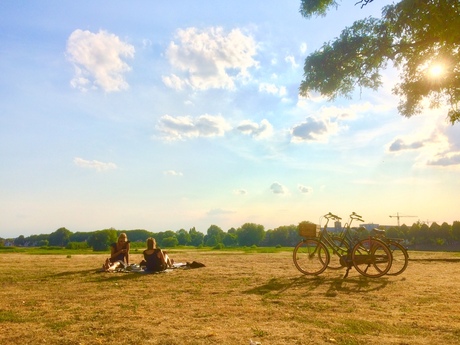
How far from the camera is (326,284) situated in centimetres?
949

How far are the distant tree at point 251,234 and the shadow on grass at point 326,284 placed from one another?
121410mm

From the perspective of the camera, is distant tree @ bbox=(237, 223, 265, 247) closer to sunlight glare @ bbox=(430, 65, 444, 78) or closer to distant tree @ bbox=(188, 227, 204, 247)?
distant tree @ bbox=(188, 227, 204, 247)

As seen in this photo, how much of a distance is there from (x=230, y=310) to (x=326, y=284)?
13.0 ft

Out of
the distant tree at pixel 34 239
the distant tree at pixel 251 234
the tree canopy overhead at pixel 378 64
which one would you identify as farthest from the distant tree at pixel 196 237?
the tree canopy overhead at pixel 378 64

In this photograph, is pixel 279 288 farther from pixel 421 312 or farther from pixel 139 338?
pixel 139 338

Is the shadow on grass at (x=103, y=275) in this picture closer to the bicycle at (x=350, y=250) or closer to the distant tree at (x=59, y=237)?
the bicycle at (x=350, y=250)

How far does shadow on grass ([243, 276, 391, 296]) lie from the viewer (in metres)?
8.48

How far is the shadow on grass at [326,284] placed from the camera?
8.48m

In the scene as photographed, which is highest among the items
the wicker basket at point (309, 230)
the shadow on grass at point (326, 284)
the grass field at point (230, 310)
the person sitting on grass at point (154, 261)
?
the wicker basket at point (309, 230)

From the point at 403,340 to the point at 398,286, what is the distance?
4.86 m

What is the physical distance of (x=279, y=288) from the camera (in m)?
8.84

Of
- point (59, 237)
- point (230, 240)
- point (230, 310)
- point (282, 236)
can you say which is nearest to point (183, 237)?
point (230, 240)

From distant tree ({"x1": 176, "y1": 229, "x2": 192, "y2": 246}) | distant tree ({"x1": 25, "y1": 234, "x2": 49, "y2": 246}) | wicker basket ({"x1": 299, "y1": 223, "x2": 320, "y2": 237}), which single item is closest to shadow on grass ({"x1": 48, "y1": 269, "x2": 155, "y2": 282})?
wicker basket ({"x1": 299, "y1": 223, "x2": 320, "y2": 237})

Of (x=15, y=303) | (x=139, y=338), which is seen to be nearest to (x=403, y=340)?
(x=139, y=338)
